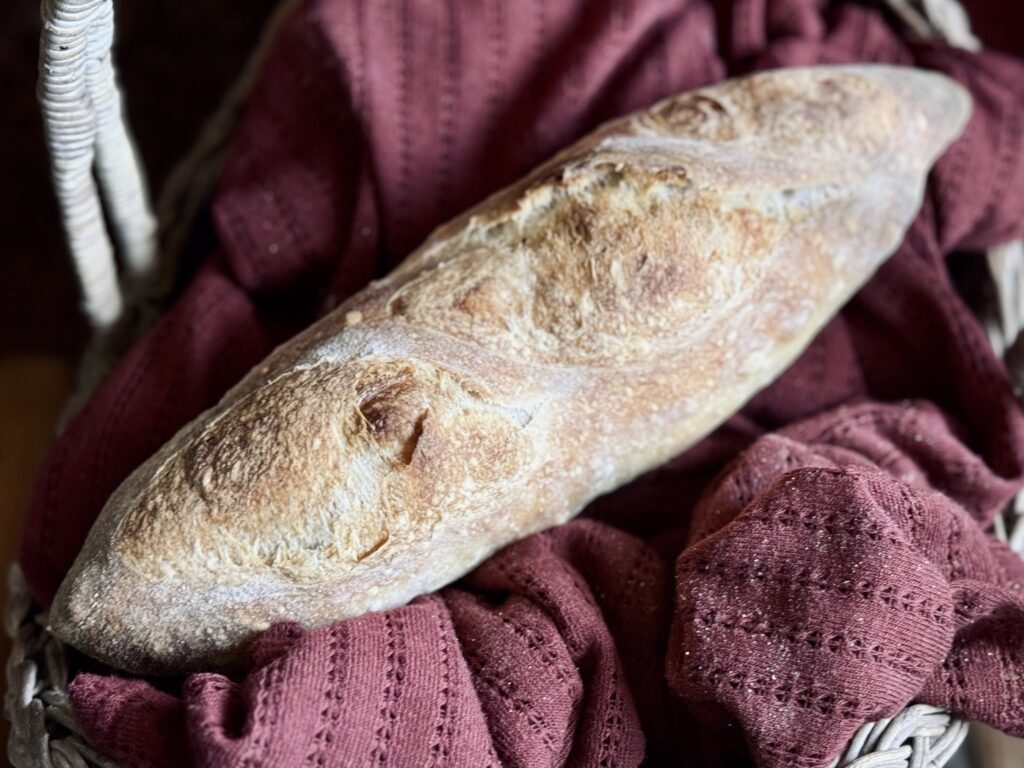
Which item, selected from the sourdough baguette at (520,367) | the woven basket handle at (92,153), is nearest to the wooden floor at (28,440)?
the woven basket handle at (92,153)

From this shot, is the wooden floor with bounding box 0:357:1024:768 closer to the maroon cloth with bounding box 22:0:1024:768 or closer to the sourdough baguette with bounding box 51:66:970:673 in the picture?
the maroon cloth with bounding box 22:0:1024:768

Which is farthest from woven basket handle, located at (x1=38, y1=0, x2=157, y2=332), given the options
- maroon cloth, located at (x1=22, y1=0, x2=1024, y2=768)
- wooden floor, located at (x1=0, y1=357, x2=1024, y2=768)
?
wooden floor, located at (x1=0, y1=357, x2=1024, y2=768)

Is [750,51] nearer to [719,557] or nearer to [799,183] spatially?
[799,183]

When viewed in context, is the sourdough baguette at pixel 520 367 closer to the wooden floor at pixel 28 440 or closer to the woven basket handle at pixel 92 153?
the woven basket handle at pixel 92 153

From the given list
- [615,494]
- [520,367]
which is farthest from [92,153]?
[615,494]

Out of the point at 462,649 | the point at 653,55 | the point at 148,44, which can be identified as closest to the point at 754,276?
the point at 653,55

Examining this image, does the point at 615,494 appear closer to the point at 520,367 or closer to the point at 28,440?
the point at 520,367
